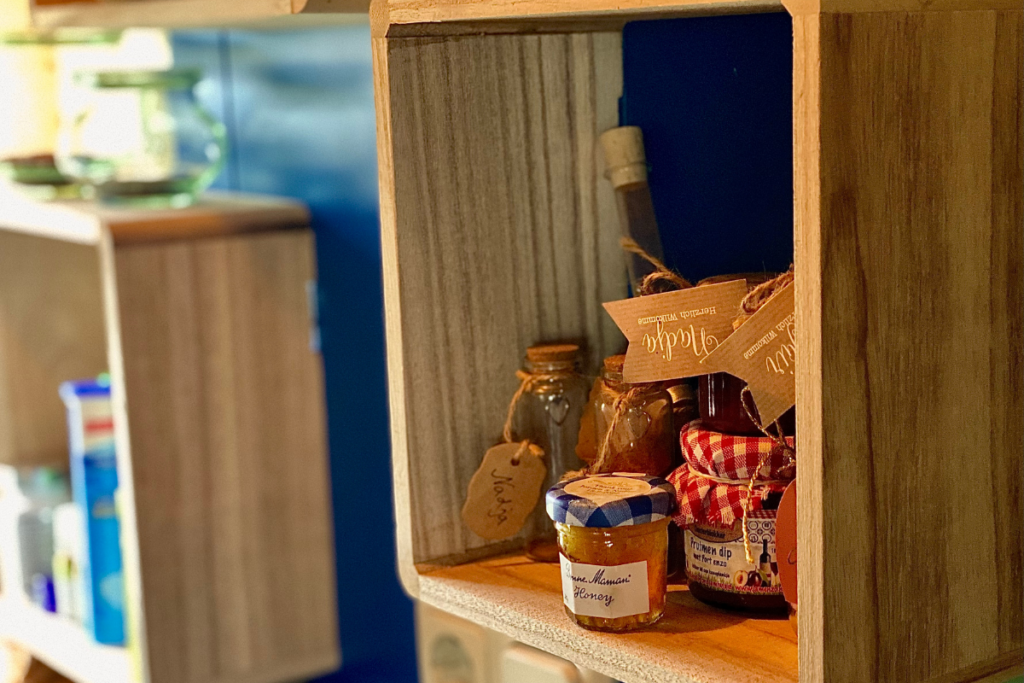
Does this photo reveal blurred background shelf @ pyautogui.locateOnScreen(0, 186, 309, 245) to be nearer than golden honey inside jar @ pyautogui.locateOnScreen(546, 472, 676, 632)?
No

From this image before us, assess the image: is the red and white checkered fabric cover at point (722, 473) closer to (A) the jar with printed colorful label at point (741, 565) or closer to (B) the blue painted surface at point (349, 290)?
(A) the jar with printed colorful label at point (741, 565)

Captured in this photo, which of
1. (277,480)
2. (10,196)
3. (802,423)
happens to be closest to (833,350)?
(802,423)

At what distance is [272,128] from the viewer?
65.9 inches

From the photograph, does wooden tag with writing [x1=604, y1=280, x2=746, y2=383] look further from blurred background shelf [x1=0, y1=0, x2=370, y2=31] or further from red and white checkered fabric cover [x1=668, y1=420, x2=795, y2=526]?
blurred background shelf [x1=0, y1=0, x2=370, y2=31]

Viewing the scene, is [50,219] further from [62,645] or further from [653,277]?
[653,277]

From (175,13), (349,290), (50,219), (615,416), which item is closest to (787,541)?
(615,416)

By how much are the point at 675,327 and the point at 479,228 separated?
0.16 metres

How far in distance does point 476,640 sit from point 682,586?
690 mm

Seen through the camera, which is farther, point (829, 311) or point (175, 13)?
point (175, 13)

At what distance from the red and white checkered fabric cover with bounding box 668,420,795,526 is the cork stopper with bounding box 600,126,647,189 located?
0.20 m

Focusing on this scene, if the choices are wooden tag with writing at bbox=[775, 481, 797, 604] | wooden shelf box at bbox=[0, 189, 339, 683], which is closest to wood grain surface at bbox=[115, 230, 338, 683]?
wooden shelf box at bbox=[0, 189, 339, 683]

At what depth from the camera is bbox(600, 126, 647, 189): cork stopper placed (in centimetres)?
83

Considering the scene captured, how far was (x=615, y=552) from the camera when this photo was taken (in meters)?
0.68

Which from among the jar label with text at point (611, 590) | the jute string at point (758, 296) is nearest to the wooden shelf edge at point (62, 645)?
the jar label with text at point (611, 590)
